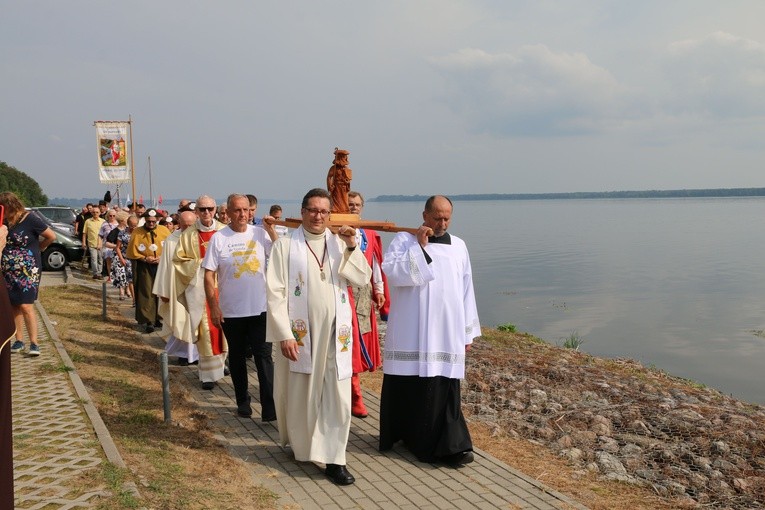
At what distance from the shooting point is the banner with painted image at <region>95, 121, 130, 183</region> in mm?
20062

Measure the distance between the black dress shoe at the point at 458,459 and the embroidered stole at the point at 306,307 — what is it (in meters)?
1.09

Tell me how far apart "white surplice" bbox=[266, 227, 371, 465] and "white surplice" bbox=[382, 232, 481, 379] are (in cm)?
38

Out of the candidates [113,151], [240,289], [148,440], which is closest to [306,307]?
[240,289]

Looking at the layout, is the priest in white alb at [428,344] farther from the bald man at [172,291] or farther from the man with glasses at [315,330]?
the bald man at [172,291]

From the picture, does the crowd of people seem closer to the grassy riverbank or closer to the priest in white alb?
the priest in white alb

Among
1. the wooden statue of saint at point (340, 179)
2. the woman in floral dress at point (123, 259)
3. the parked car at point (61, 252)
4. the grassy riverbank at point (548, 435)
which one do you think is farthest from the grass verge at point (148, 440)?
the parked car at point (61, 252)

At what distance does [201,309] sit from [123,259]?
703 cm

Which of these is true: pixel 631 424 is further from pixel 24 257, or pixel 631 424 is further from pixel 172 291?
pixel 24 257

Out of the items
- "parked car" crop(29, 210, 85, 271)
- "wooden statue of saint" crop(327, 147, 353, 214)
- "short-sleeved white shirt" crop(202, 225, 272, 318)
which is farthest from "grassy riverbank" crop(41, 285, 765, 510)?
"parked car" crop(29, 210, 85, 271)

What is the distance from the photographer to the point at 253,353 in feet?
22.0

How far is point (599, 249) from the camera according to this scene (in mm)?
40125

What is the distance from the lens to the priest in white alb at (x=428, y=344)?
5.63 m

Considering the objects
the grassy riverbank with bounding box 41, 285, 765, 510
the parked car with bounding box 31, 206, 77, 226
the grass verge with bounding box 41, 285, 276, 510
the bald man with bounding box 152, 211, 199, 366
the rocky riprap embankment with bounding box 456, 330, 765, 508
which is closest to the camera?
the grass verge with bounding box 41, 285, 276, 510

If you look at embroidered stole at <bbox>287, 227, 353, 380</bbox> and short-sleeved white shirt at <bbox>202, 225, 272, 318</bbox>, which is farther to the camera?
short-sleeved white shirt at <bbox>202, 225, 272, 318</bbox>
